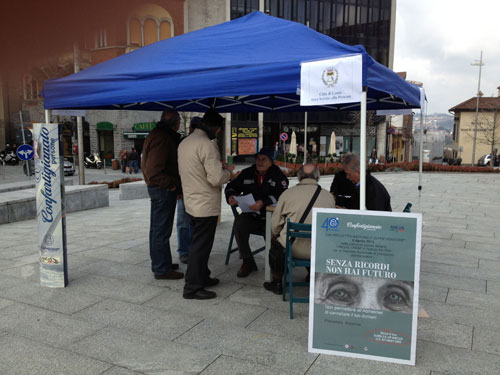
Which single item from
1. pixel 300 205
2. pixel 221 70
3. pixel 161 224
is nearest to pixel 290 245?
pixel 300 205

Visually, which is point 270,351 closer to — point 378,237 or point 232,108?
point 378,237

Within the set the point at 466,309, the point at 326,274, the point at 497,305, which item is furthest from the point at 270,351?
the point at 497,305

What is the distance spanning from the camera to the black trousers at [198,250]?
4.35 m

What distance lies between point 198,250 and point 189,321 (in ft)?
2.42

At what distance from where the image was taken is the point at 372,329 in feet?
10.7

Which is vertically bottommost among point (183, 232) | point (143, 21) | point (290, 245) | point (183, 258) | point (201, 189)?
point (183, 258)

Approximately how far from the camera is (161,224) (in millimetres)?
4887

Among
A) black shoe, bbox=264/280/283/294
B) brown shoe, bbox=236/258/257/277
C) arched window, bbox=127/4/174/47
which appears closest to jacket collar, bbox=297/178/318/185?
black shoe, bbox=264/280/283/294

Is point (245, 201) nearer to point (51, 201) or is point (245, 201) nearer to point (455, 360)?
point (51, 201)

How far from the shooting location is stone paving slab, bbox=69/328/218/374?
3.14 m

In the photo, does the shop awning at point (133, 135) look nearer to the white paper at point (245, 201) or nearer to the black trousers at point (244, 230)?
the black trousers at point (244, 230)

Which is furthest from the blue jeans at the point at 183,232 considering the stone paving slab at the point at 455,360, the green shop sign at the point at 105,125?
the green shop sign at the point at 105,125

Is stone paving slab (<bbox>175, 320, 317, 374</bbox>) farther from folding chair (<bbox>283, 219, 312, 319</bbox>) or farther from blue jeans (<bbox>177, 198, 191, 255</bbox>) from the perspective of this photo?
blue jeans (<bbox>177, 198, 191, 255</bbox>)

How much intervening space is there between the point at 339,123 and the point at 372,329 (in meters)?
39.8
